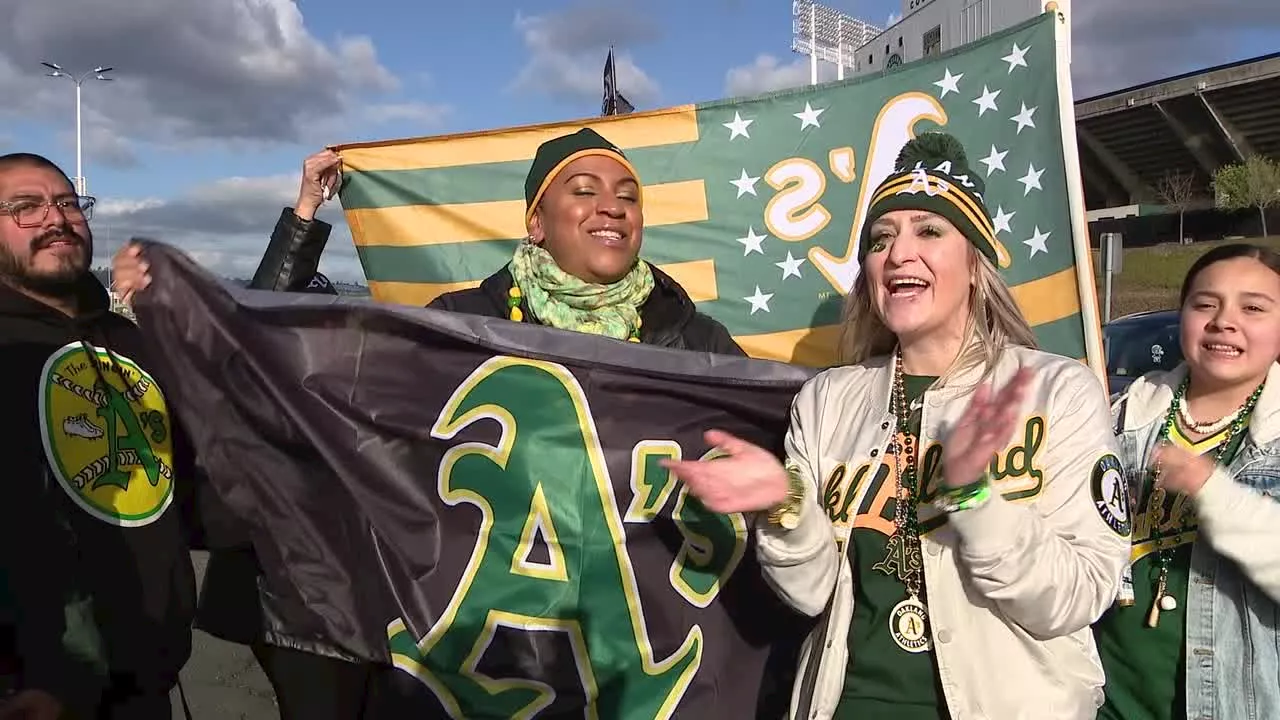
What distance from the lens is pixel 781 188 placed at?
178 inches

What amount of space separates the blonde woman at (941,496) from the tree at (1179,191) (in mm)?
45909

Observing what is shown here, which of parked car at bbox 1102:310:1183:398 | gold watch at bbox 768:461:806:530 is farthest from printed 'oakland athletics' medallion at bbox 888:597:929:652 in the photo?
parked car at bbox 1102:310:1183:398

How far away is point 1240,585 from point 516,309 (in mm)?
2263

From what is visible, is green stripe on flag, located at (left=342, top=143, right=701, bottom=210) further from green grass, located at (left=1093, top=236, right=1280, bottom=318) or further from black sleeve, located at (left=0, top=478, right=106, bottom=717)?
green grass, located at (left=1093, top=236, right=1280, bottom=318)

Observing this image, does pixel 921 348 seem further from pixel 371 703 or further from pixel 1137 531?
pixel 371 703

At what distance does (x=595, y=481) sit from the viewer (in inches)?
107

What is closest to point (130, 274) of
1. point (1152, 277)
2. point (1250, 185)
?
point (1152, 277)

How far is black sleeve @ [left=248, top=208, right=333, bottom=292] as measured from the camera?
3572mm

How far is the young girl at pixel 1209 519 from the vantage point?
7.05 ft

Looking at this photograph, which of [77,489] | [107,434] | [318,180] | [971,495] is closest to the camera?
[971,495]

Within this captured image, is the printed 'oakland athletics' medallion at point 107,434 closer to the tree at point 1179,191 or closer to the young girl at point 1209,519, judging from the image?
the young girl at point 1209,519

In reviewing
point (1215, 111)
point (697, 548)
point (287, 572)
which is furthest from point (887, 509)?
point (1215, 111)

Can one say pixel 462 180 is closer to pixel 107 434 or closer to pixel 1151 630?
pixel 107 434

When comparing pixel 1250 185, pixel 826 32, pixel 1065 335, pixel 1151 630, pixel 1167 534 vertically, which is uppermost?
pixel 826 32
